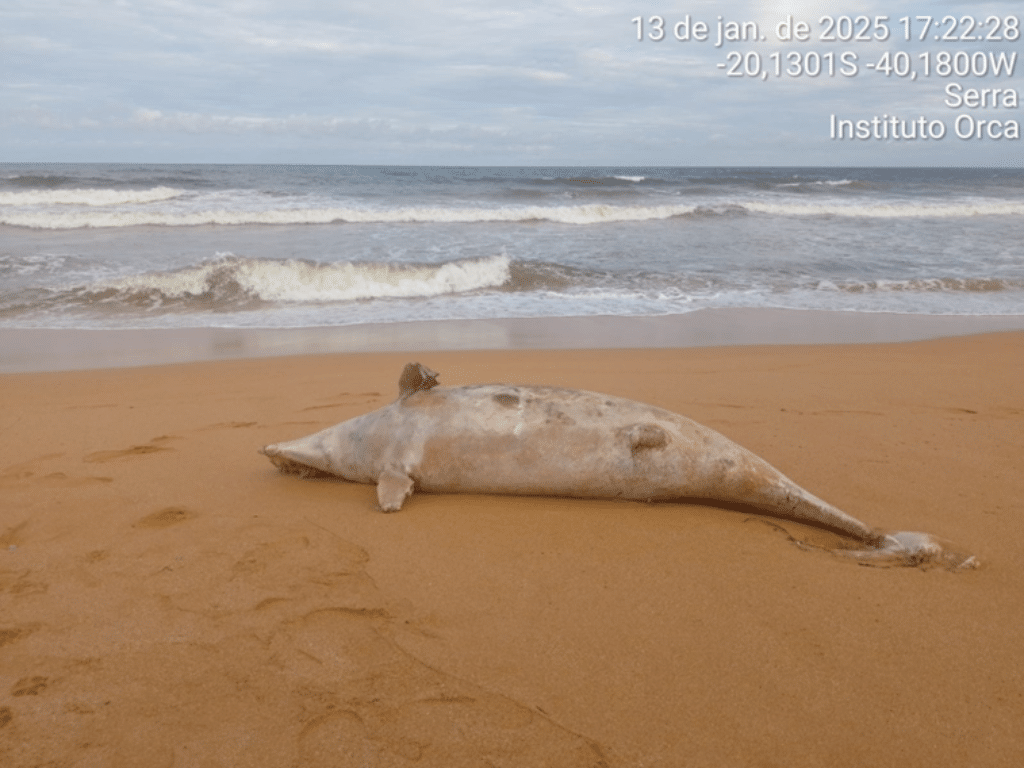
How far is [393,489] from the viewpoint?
418 centimetres

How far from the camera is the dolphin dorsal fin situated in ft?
14.9

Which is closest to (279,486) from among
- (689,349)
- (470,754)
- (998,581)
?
(470,754)

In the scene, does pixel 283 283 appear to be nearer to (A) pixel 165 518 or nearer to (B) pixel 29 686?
(A) pixel 165 518

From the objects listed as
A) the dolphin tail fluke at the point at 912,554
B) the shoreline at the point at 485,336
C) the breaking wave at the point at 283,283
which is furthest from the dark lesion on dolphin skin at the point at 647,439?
the breaking wave at the point at 283,283

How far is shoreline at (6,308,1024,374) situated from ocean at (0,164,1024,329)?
0.62 meters

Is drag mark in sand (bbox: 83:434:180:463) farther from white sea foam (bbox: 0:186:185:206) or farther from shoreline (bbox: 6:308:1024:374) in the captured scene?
white sea foam (bbox: 0:186:185:206)

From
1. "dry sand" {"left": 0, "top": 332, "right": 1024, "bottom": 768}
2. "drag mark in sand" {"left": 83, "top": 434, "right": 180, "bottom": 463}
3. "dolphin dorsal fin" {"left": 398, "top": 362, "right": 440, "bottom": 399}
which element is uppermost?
"dolphin dorsal fin" {"left": 398, "top": 362, "right": 440, "bottom": 399}

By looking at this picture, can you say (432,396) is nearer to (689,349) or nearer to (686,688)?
(686,688)

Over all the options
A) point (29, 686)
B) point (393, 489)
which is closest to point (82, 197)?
point (393, 489)

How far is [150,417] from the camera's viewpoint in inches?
237

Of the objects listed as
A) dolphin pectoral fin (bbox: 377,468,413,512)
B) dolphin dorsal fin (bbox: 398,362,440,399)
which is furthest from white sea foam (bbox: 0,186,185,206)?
dolphin pectoral fin (bbox: 377,468,413,512)

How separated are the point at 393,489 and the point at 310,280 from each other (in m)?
10.6

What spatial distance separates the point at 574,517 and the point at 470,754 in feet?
5.81

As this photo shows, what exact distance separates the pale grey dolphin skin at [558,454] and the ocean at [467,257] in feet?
22.3
